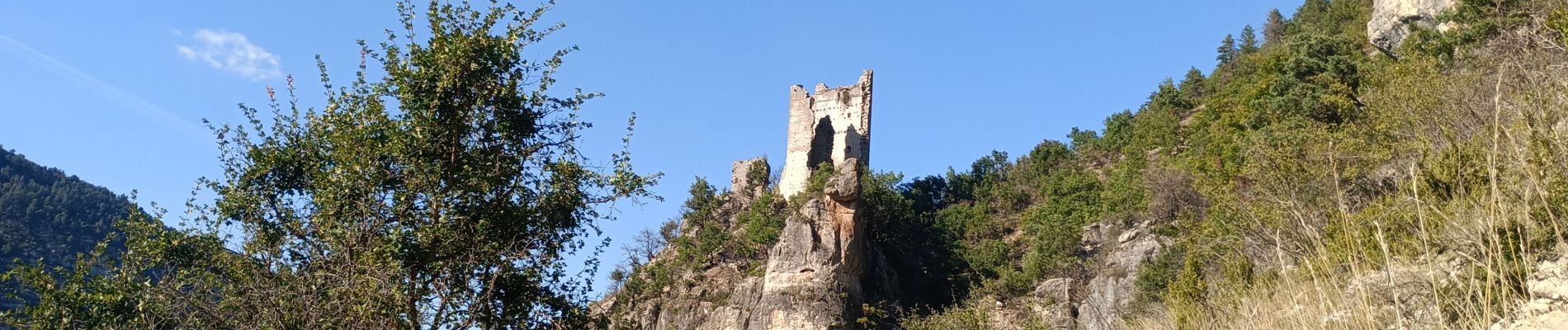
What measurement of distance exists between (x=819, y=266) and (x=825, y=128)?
58.3 ft

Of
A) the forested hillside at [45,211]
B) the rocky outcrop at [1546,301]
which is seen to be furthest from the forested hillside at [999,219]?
the forested hillside at [45,211]

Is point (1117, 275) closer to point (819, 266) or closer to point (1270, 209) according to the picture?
point (819, 266)

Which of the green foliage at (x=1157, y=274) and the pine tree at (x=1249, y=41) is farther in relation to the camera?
the pine tree at (x=1249, y=41)

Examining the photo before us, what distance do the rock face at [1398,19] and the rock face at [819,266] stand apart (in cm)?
1642

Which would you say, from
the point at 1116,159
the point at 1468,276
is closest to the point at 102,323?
the point at 1468,276

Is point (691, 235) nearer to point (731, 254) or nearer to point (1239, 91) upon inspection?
→ point (731, 254)

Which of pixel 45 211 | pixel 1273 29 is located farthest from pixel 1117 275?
pixel 45 211

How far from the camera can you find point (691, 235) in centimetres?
4397

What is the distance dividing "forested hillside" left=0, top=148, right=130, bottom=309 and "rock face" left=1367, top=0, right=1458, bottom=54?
4997 cm

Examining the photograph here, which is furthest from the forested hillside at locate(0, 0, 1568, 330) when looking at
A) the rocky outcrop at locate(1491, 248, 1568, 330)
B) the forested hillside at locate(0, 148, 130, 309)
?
the forested hillside at locate(0, 148, 130, 309)

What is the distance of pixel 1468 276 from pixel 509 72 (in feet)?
23.5

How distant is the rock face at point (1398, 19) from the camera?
33.5 metres

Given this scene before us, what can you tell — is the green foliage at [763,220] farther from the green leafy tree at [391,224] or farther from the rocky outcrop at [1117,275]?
the green leafy tree at [391,224]

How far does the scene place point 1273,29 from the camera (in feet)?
190
